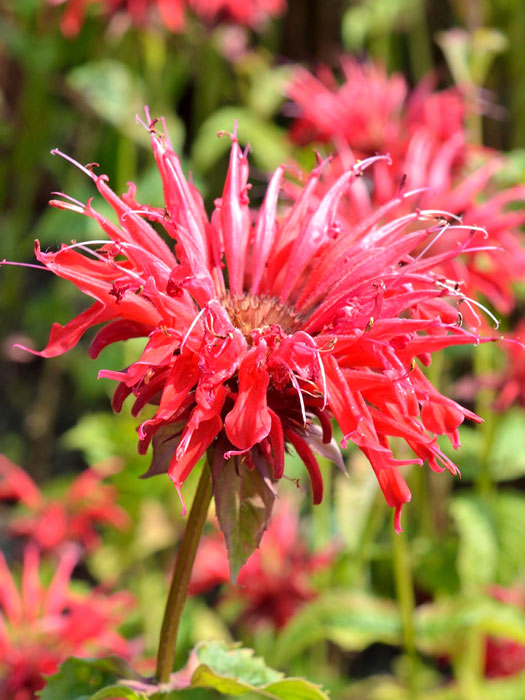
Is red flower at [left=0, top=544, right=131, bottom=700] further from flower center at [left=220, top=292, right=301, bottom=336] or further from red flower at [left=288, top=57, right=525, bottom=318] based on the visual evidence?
red flower at [left=288, top=57, right=525, bottom=318]

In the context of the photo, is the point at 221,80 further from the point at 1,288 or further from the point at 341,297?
the point at 341,297

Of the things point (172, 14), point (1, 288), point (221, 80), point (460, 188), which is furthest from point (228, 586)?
point (1, 288)

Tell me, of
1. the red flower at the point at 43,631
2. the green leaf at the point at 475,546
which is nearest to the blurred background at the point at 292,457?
the green leaf at the point at 475,546

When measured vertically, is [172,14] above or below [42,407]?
above

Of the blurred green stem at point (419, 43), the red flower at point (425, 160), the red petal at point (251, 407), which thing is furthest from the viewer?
Answer: the blurred green stem at point (419, 43)

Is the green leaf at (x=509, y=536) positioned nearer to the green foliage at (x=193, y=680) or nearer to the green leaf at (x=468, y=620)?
the green leaf at (x=468, y=620)

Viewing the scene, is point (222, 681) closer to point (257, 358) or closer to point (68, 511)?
point (257, 358)
